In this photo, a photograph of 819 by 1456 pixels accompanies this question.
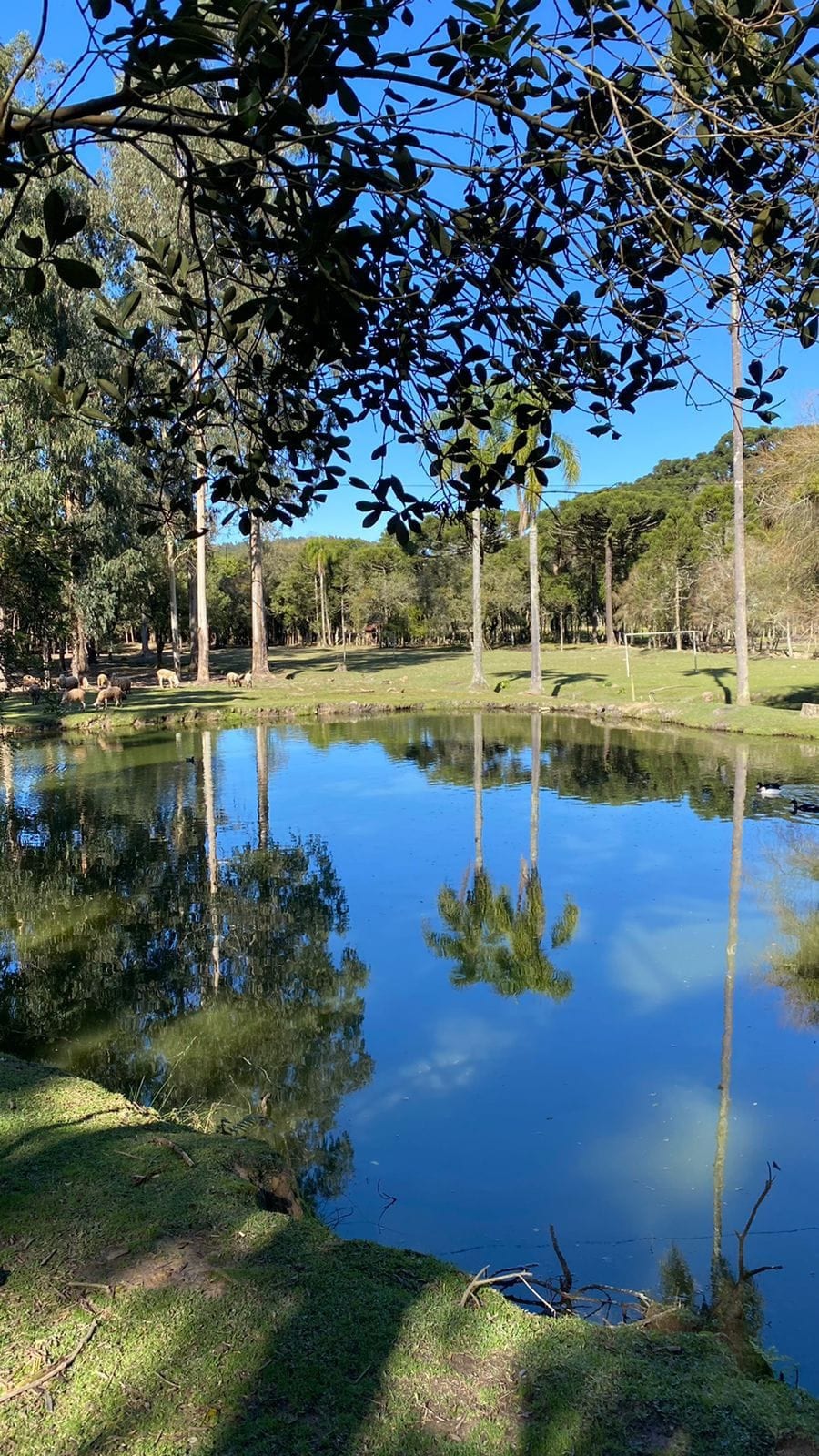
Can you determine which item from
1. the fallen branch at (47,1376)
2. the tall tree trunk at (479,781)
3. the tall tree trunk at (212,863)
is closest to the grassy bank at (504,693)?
the tall tree trunk at (479,781)

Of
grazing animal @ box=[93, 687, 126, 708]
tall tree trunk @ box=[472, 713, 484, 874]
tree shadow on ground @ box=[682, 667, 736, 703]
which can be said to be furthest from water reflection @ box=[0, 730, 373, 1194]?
tree shadow on ground @ box=[682, 667, 736, 703]

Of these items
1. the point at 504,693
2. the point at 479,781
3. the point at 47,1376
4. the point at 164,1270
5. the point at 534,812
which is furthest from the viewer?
the point at 504,693

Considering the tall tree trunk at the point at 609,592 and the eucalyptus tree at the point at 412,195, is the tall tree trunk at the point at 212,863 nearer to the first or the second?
the eucalyptus tree at the point at 412,195

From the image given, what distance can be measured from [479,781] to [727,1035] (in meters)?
11.8

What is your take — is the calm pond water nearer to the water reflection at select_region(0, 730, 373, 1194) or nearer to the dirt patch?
the water reflection at select_region(0, 730, 373, 1194)

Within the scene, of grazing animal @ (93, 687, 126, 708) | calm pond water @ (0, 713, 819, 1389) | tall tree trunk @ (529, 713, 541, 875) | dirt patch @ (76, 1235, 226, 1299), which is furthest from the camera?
grazing animal @ (93, 687, 126, 708)

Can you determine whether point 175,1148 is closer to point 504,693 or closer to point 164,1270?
point 164,1270

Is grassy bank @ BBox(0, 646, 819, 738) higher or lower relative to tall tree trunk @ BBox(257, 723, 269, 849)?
higher

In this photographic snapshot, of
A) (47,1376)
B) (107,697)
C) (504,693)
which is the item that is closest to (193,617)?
(107,697)

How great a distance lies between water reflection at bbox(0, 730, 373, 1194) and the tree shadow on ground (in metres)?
18.7

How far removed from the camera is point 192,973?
29.4 ft

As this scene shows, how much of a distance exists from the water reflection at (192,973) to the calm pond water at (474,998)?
0.04 metres

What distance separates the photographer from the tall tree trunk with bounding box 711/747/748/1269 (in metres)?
5.33

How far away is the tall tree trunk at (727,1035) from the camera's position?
533cm
